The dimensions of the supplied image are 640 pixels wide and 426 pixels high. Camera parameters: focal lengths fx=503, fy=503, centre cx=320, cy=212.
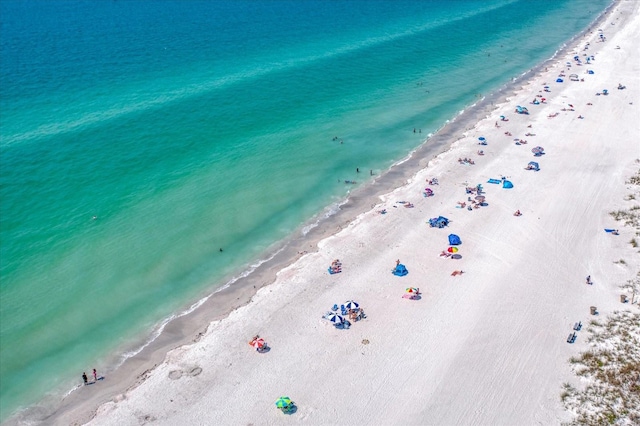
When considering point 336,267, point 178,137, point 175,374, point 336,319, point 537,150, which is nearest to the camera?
point 175,374

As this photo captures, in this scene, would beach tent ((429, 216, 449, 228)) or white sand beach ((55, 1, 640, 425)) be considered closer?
white sand beach ((55, 1, 640, 425))

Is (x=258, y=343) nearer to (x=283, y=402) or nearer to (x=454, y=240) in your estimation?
(x=283, y=402)

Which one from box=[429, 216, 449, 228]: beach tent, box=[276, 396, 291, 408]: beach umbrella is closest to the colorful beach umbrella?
box=[429, 216, 449, 228]: beach tent

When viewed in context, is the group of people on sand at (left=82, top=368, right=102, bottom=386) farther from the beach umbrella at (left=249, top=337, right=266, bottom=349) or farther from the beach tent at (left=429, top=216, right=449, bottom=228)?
the beach tent at (left=429, top=216, right=449, bottom=228)

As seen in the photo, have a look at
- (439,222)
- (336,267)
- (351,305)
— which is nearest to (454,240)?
(439,222)

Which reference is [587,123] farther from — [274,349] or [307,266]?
[274,349]

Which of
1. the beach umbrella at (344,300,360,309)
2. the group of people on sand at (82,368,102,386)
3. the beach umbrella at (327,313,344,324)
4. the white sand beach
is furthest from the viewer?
the beach umbrella at (344,300,360,309)

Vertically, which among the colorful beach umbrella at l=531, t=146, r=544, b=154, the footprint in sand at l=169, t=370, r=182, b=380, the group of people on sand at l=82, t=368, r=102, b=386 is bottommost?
the group of people on sand at l=82, t=368, r=102, b=386

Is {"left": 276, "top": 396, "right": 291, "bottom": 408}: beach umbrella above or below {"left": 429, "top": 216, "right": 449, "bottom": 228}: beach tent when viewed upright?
below
